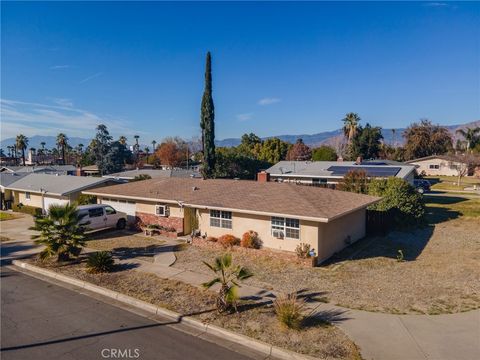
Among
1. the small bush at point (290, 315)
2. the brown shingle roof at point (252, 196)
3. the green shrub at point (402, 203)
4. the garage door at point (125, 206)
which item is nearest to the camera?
the small bush at point (290, 315)

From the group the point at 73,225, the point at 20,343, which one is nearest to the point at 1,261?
the point at 73,225

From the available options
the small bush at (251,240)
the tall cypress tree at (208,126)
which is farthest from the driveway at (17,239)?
the tall cypress tree at (208,126)

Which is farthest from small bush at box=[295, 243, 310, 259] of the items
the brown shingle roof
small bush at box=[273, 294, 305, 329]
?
small bush at box=[273, 294, 305, 329]

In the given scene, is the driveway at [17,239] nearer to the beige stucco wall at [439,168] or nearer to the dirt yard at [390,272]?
the dirt yard at [390,272]

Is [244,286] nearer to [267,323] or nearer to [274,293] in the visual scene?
[274,293]

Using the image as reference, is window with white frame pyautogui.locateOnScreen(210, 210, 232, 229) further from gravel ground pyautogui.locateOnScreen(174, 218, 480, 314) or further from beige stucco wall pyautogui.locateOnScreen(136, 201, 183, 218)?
beige stucco wall pyautogui.locateOnScreen(136, 201, 183, 218)

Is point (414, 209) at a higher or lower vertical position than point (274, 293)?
higher

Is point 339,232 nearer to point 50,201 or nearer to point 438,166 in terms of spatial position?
point 50,201

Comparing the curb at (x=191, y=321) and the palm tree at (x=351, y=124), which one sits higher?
the palm tree at (x=351, y=124)
